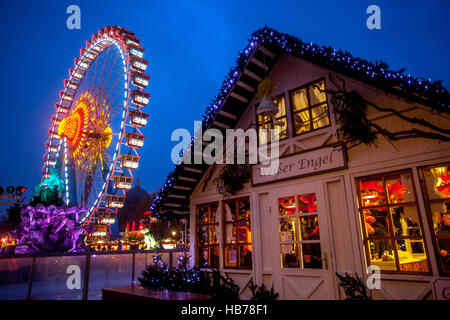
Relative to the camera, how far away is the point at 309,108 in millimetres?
5562

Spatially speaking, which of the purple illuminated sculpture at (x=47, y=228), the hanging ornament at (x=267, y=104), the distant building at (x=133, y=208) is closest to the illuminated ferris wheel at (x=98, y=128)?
the purple illuminated sculpture at (x=47, y=228)

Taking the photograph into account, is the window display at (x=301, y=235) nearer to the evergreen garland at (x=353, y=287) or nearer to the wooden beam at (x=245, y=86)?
the evergreen garland at (x=353, y=287)

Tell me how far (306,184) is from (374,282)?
1.80 metres

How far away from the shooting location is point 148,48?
152 meters

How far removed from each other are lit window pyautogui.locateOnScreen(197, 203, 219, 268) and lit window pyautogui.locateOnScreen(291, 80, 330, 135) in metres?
2.67

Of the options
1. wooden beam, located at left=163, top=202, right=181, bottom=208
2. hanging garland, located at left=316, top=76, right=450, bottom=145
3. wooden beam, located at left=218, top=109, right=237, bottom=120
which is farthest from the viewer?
wooden beam, located at left=163, top=202, right=181, bottom=208

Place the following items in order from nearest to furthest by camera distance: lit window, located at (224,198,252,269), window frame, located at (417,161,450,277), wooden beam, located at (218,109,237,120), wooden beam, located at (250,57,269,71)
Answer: window frame, located at (417,161,450,277), wooden beam, located at (250,57,269,71), lit window, located at (224,198,252,269), wooden beam, located at (218,109,237,120)

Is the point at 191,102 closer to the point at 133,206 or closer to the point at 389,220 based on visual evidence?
the point at 133,206

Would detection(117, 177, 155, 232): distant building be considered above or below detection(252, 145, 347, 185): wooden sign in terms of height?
above

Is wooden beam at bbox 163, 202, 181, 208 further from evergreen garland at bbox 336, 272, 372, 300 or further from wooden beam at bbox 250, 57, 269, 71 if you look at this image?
evergreen garland at bbox 336, 272, 372, 300

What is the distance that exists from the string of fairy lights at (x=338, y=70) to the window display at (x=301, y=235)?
7.06 feet

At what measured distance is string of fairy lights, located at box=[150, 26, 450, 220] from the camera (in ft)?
12.8

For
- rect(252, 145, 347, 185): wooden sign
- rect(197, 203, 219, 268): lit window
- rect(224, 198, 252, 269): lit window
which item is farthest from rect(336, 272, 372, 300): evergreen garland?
rect(197, 203, 219, 268): lit window

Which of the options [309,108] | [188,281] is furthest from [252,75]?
[188,281]
